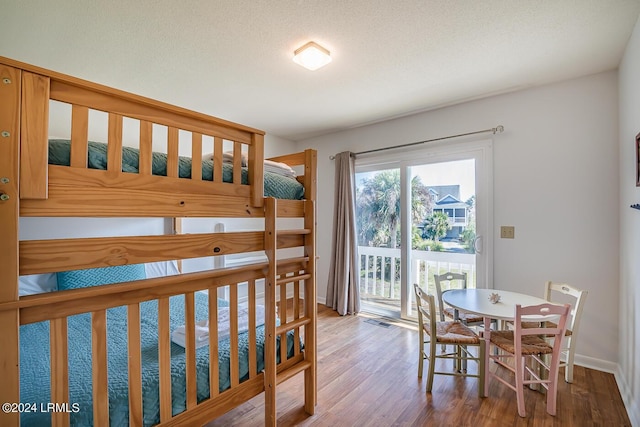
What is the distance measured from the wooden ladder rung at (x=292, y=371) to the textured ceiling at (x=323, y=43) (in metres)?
2.05

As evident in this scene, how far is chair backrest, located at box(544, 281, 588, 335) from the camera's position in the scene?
1.92m

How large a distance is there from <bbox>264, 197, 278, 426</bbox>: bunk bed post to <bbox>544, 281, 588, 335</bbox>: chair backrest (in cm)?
205

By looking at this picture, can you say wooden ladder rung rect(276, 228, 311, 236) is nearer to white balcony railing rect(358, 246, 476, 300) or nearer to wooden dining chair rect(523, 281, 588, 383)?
wooden dining chair rect(523, 281, 588, 383)

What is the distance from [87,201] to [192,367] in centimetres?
83

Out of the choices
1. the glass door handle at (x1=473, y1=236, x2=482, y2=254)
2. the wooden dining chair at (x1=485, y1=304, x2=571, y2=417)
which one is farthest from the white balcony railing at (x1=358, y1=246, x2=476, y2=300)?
the wooden dining chair at (x1=485, y1=304, x2=571, y2=417)

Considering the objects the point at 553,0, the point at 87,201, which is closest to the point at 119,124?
the point at 87,201

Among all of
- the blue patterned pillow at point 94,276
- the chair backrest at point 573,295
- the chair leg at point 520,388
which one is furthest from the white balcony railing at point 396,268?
the blue patterned pillow at point 94,276

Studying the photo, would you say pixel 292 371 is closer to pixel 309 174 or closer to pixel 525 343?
pixel 309 174

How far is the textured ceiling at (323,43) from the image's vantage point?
61.5 inches

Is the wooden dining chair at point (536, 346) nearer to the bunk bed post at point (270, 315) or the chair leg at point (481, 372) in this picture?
the chair leg at point (481, 372)

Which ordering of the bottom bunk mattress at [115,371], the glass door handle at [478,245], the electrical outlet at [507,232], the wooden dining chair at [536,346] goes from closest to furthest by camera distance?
1. the bottom bunk mattress at [115,371]
2. the wooden dining chair at [536,346]
3. the electrical outlet at [507,232]
4. the glass door handle at [478,245]

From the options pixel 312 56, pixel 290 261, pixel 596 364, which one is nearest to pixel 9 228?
pixel 290 261

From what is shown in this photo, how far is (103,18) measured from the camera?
162 centimetres

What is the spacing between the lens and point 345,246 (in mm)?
3572
